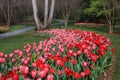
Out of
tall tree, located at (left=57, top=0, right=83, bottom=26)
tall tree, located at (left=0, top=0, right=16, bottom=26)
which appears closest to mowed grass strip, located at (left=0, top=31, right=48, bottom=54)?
tall tree, located at (left=57, top=0, right=83, bottom=26)

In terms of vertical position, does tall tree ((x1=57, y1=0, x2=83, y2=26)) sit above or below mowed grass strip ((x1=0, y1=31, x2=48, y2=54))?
above

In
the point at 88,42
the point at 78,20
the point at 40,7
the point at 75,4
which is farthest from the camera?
the point at 40,7

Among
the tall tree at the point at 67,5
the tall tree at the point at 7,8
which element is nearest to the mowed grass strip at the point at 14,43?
the tall tree at the point at 67,5

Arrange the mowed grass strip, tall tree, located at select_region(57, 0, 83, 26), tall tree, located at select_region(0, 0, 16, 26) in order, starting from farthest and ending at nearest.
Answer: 1. tall tree, located at select_region(0, 0, 16, 26)
2. tall tree, located at select_region(57, 0, 83, 26)
3. the mowed grass strip

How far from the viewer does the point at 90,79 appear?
5602 millimetres

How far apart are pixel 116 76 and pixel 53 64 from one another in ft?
8.07

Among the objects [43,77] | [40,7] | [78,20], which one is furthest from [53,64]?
[40,7]

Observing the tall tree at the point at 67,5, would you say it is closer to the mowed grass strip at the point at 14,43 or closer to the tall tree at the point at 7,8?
the tall tree at the point at 7,8

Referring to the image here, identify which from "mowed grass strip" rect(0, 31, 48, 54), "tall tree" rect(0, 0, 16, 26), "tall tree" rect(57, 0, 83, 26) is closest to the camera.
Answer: "mowed grass strip" rect(0, 31, 48, 54)

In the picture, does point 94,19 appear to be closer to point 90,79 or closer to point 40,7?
point 40,7

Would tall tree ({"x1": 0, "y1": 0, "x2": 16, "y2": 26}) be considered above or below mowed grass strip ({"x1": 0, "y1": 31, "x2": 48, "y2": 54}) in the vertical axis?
above

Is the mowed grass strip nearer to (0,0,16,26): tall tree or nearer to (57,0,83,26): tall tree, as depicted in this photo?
(57,0,83,26): tall tree

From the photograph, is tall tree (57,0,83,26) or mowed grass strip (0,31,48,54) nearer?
mowed grass strip (0,31,48,54)

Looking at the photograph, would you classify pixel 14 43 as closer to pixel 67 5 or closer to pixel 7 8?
pixel 67 5
